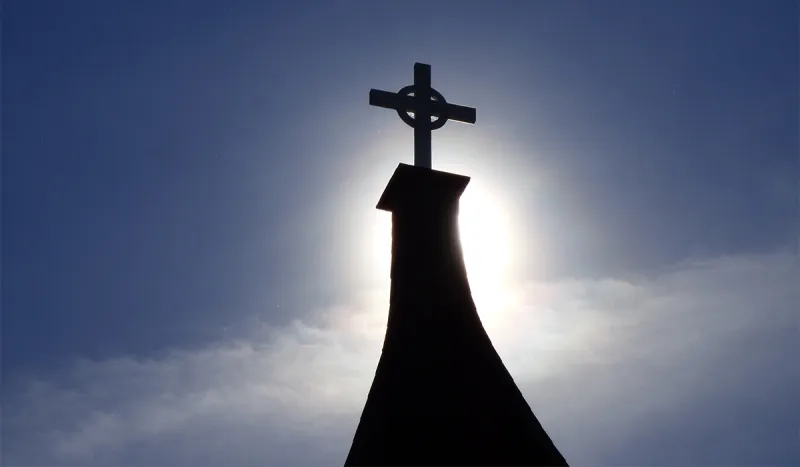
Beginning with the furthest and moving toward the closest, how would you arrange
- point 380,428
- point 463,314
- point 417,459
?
point 463,314, point 380,428, point 417,459

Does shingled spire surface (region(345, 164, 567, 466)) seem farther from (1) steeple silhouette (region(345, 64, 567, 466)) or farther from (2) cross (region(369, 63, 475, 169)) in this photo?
(2) cross (region(369, 63, 475, 169))

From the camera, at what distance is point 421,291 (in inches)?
462

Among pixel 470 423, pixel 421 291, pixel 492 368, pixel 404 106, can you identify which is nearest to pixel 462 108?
pixel 404 106

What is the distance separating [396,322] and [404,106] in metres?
4.02

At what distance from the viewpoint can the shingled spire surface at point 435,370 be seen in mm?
10281

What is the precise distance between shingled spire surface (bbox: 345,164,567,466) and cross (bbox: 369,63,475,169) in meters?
0.99

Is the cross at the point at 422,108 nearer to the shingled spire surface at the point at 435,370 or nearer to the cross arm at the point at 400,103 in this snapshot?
the cross arm at the point at 400,103

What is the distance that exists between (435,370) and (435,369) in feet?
0.06

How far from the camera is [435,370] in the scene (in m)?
10.9

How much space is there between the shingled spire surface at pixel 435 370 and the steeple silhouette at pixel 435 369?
0.05 ft

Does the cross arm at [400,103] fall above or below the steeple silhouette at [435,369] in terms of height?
above

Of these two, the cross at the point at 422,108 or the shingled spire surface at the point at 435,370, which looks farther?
the cross at the point at 422,108

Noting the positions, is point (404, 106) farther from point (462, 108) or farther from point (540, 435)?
point (540, 435)

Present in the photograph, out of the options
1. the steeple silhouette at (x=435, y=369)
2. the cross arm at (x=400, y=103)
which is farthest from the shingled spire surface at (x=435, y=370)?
the cross arm at (x=400, y=103)
